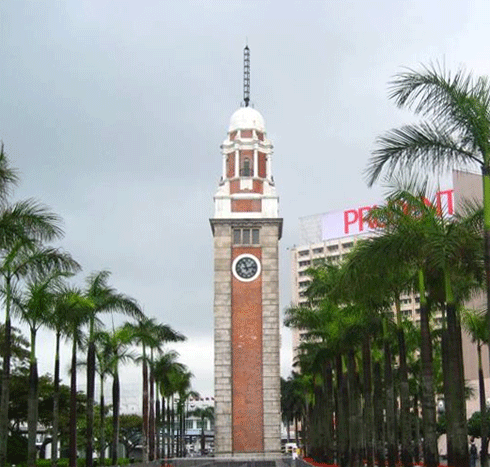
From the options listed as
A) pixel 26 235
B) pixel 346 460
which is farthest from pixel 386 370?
pixel 26 235

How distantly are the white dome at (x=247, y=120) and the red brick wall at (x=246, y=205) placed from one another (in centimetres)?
611

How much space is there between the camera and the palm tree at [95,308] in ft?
117

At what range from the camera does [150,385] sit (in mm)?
60031

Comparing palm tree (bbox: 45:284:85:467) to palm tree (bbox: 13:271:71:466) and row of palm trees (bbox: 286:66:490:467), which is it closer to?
palm tree (bbox: 13:271:71:466)

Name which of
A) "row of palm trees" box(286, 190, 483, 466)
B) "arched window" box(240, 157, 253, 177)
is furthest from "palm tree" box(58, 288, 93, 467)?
"arched window" box(240, 157, 253, 177)

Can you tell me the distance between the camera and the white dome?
69625 millimetres

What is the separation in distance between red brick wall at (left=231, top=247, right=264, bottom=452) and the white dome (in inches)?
395

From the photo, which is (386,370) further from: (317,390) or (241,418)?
(241,418)

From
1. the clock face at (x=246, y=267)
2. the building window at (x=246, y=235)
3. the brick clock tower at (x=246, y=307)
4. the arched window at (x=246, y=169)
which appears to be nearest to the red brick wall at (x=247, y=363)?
the brick clock tower at (x=246, y=307)

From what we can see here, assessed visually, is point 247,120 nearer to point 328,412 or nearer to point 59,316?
point 328,412

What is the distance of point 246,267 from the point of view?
65750 millimetres

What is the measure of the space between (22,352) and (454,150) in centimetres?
4110

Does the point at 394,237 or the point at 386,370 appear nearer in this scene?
the point at 394,237

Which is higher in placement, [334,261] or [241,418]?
[334,261]
